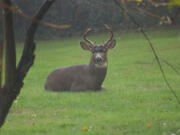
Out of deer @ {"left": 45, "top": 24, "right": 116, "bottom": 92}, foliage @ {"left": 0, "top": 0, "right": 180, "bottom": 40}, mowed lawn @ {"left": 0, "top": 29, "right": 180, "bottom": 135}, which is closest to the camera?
mowed lawn @ {"left": 0, "top": 29, "right": 180, "bottom": 135}

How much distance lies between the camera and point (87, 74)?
1155 cm

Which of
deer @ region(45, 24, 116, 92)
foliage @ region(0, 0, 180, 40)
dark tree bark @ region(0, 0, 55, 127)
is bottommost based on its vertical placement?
foliage @ region(0, 0, 180, 40)

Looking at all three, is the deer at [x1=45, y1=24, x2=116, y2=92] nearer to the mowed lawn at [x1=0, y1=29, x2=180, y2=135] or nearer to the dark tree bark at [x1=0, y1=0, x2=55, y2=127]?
the mowed lawn at [x1=0, y1=29, x2=180, y2=135]

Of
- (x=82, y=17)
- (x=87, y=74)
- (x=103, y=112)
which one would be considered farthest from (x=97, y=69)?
(x=82, y=17)

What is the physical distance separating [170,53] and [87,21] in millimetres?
18737

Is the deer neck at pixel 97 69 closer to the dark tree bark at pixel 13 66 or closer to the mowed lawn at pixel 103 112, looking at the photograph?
the mowed lawn at pixel 103 112

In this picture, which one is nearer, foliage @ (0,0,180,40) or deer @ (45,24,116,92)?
deer @ (45,24,116,92)

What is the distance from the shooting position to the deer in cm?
1115

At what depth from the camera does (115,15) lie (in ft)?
139

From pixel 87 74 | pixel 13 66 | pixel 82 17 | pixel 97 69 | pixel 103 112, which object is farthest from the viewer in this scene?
pixel 82 17

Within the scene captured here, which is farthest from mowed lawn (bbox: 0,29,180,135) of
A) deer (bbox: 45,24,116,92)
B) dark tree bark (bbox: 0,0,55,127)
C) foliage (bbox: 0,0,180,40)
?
foliage (bbox: 0,0,180,40)

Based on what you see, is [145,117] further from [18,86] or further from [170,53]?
[170,53]

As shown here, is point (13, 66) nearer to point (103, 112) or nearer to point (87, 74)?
point (103, 112)

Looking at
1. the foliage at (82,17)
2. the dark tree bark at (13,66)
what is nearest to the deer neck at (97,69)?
the dark tree bark at (13,66)
